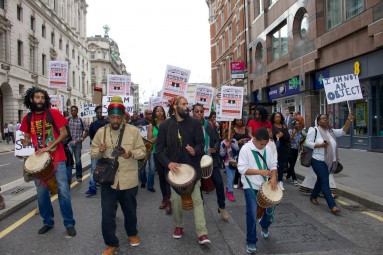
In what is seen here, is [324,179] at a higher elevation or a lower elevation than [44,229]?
higher

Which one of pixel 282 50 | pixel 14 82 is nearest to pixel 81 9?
pixel 14 82

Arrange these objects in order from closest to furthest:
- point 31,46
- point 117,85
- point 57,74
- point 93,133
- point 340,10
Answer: point 93,133, point 57,74, point 117,85, point 340,10, point 31,46

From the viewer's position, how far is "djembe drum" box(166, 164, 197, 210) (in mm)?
4320

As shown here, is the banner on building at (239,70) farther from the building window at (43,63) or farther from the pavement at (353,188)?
the building window at (43,63)

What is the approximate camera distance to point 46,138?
5004mm

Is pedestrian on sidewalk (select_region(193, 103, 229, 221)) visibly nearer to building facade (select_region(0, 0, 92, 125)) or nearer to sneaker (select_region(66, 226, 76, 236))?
sneaker (select_region(66, 226, 76, 236))

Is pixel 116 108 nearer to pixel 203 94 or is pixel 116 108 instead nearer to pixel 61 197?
pixel 61 197

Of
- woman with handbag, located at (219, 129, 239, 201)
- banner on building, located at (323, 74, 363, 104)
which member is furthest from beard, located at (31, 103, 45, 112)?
banner on building, located at (323, 74, 363, 104)

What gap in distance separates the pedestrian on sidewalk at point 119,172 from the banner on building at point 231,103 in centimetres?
383

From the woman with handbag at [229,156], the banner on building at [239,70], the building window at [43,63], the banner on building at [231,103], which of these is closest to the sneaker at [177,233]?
the woman with handbag at [229,156]

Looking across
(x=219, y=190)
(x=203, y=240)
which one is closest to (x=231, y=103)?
(x=219, y=190)

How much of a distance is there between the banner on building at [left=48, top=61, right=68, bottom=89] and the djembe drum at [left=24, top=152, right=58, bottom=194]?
191 inches

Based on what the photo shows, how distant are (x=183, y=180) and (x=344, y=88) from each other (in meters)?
4.13

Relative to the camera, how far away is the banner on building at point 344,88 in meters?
6.65
